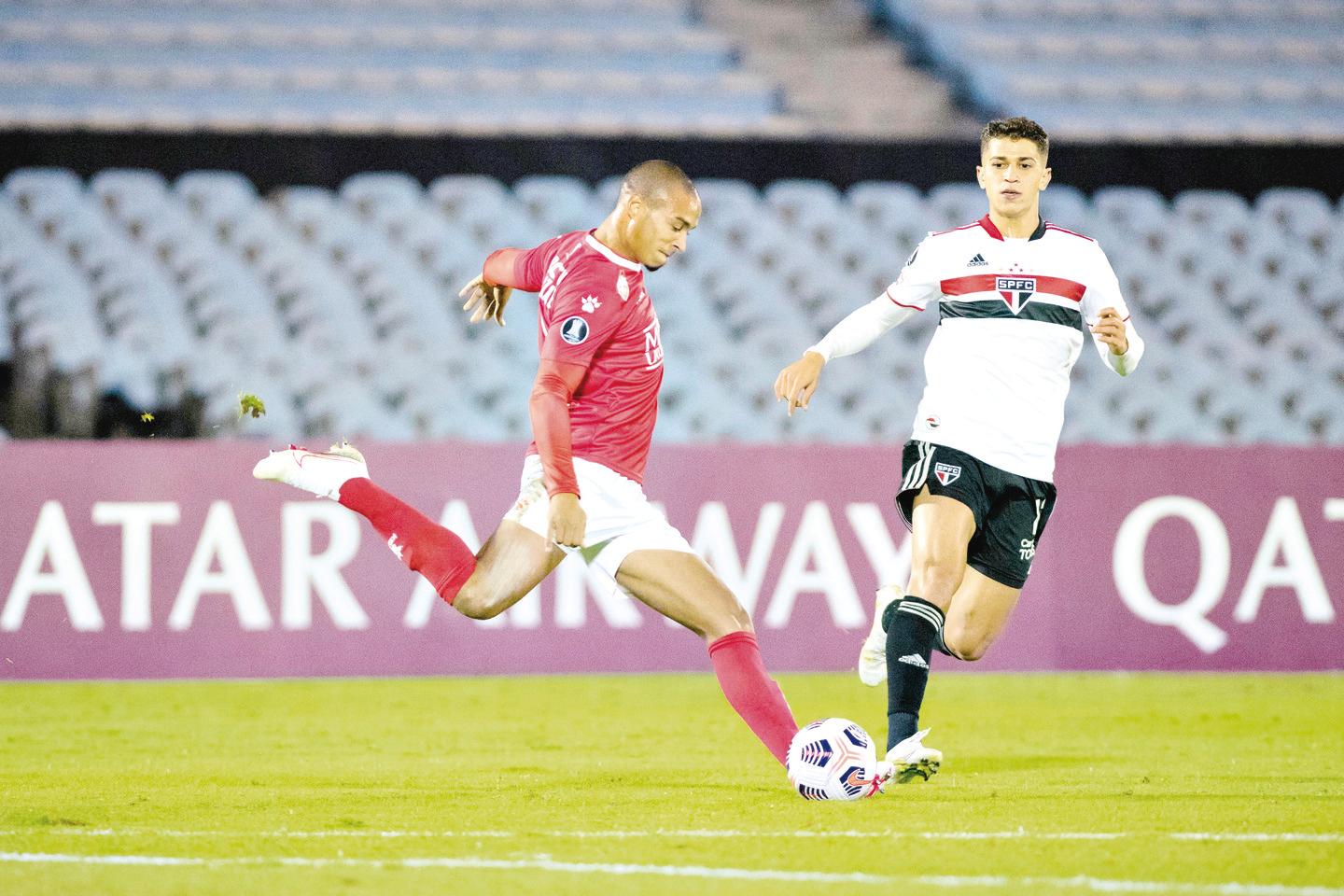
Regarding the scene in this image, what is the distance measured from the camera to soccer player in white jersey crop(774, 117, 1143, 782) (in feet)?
17.2

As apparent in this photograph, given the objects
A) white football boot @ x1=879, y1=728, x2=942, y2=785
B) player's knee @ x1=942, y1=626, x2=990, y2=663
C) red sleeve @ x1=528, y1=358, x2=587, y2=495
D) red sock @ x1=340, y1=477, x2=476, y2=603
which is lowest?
white football boot @ x1=879, y1=728, x2=942, y2=785

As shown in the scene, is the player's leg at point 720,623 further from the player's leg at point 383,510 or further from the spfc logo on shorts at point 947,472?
the spfc logo on shorts at point 947,472

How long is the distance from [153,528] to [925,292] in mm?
4912

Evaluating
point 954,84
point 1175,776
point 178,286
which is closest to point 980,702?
point 1175,776

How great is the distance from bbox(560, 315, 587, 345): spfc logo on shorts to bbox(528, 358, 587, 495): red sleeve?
0.24 ft

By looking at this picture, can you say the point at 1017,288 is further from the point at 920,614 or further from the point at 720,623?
the point at 720,623

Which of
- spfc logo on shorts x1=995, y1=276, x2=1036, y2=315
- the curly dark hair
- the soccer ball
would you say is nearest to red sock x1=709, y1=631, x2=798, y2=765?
the soccer ball

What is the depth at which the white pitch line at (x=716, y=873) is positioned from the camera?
360cm

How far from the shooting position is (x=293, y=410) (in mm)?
11227

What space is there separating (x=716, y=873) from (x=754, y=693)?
1.07 metres

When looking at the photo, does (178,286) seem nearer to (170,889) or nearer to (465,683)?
→ (465,683)

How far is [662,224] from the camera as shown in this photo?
4.90 metres

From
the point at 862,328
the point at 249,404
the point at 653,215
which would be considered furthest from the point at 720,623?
the point at 249,404

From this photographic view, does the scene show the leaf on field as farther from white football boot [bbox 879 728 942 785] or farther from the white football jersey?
white football boot [bbox 879 728 942 785]
